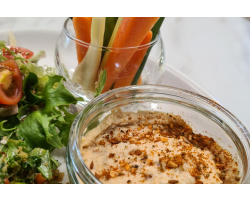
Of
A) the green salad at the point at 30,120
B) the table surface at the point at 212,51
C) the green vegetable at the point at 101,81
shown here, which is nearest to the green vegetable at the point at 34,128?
the green salad at the point at 30,120

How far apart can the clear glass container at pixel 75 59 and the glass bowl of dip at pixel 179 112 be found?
18 centimetres

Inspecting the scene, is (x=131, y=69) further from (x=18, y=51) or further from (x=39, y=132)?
(x=18, y=51)

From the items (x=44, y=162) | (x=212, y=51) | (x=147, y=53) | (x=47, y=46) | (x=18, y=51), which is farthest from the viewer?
(x=212, y=51)

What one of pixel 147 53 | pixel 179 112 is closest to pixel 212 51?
pixel 147 53

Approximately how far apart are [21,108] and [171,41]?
4.71 ft

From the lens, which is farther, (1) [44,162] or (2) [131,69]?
(2) [131,69]

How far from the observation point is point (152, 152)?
862 mm

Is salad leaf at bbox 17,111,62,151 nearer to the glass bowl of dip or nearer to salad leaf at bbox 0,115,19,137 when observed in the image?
salad leaf at bbox 0,115,19,137

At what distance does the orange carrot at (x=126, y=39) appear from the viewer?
42.5 inches

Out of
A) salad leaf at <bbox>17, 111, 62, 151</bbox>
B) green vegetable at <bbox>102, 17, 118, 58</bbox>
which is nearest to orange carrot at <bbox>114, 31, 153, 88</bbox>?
green vegetable at <bbox>102, 17, 118, 58</bbox>

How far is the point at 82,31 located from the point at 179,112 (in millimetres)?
490

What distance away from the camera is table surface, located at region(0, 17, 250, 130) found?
5.84ft

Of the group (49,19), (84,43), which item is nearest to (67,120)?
(84,43)

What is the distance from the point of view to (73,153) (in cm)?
77
